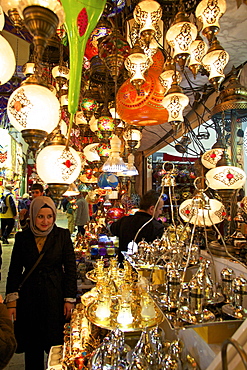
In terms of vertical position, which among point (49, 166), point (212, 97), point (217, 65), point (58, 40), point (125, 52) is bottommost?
point (49, 166)

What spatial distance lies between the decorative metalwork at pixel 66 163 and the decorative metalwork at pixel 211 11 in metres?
0.96

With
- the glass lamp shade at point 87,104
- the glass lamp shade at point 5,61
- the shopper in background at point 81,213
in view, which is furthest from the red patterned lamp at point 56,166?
the shopper in background at point 81,213

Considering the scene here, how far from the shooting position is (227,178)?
5.19ft

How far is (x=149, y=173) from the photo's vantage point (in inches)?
334

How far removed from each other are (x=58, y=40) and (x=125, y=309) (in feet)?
5.76

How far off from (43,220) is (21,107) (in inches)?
45.1

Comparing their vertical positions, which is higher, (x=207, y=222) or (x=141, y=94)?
(x=141, y=94)

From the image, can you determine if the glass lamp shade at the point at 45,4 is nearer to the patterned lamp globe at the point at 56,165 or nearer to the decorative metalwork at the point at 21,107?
the decorative metalwork at the point at 21,107

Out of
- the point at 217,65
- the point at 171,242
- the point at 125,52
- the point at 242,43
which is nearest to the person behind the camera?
the point at 217,65

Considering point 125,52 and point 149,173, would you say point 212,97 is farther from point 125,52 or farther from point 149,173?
point 149,173

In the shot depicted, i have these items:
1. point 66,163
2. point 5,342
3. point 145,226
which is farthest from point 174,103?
point 145,226

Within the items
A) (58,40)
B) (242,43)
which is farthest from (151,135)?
(58,40)

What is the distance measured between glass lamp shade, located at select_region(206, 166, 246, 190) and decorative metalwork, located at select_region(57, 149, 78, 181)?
2.65 ft

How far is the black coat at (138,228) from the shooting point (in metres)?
2.74
